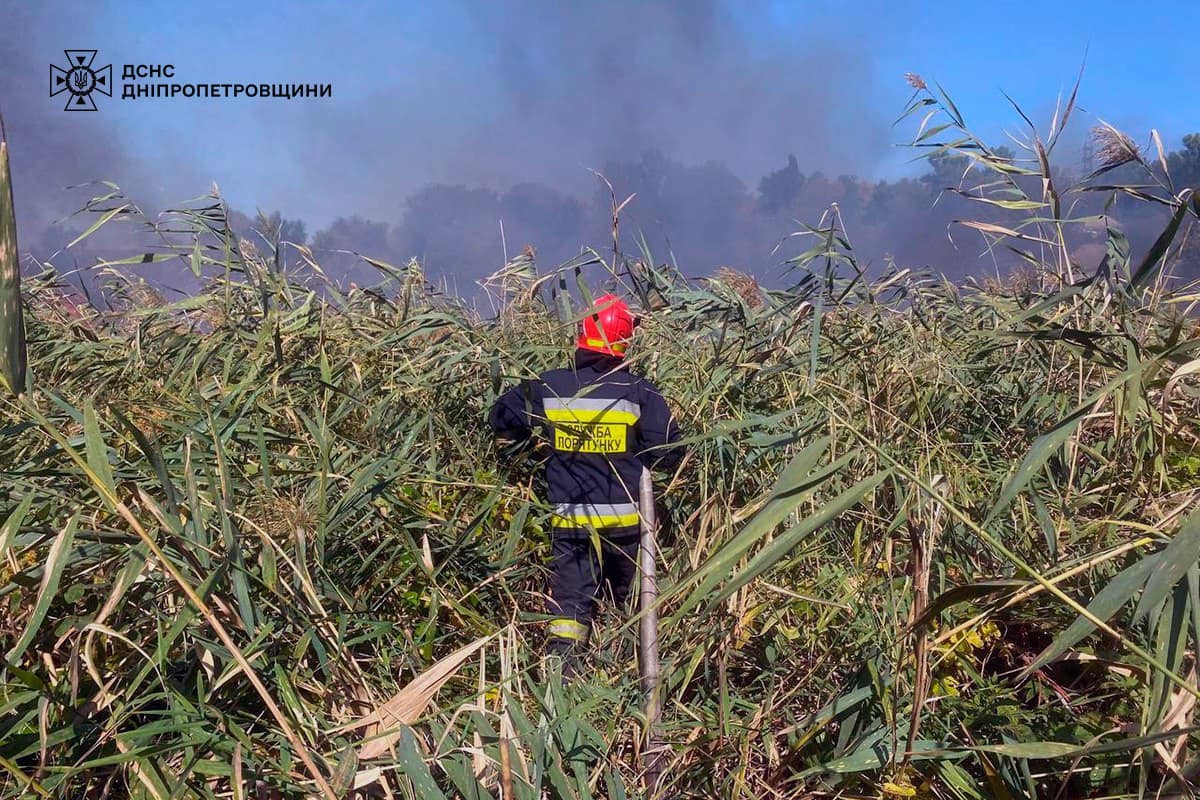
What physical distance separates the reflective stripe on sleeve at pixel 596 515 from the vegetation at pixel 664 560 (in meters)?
0.10

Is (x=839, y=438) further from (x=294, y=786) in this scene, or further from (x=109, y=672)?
(x=109, y=672)

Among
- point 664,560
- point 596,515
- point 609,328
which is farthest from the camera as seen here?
point 609,328

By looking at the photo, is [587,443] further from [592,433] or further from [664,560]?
[664,560]

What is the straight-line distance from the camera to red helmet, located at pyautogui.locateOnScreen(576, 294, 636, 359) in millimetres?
3331

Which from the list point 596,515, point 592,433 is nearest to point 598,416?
point 592,433

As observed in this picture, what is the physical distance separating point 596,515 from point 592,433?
30 centimetres

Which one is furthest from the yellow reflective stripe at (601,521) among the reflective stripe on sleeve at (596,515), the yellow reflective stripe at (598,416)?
the yellow reflective stripe at (598,416)

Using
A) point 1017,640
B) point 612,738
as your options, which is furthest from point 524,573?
point 1017,640

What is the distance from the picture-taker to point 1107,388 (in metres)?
1.38

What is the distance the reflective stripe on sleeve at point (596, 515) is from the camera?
3.04 meters

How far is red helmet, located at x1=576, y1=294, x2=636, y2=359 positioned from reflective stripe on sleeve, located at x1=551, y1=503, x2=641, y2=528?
1.92ft

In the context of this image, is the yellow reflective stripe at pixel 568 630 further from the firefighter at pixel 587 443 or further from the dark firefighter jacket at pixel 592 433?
the dark firefighter jacket at pixel 592 433

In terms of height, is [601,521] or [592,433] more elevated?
[592,433]

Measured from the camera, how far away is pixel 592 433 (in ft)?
10.6
